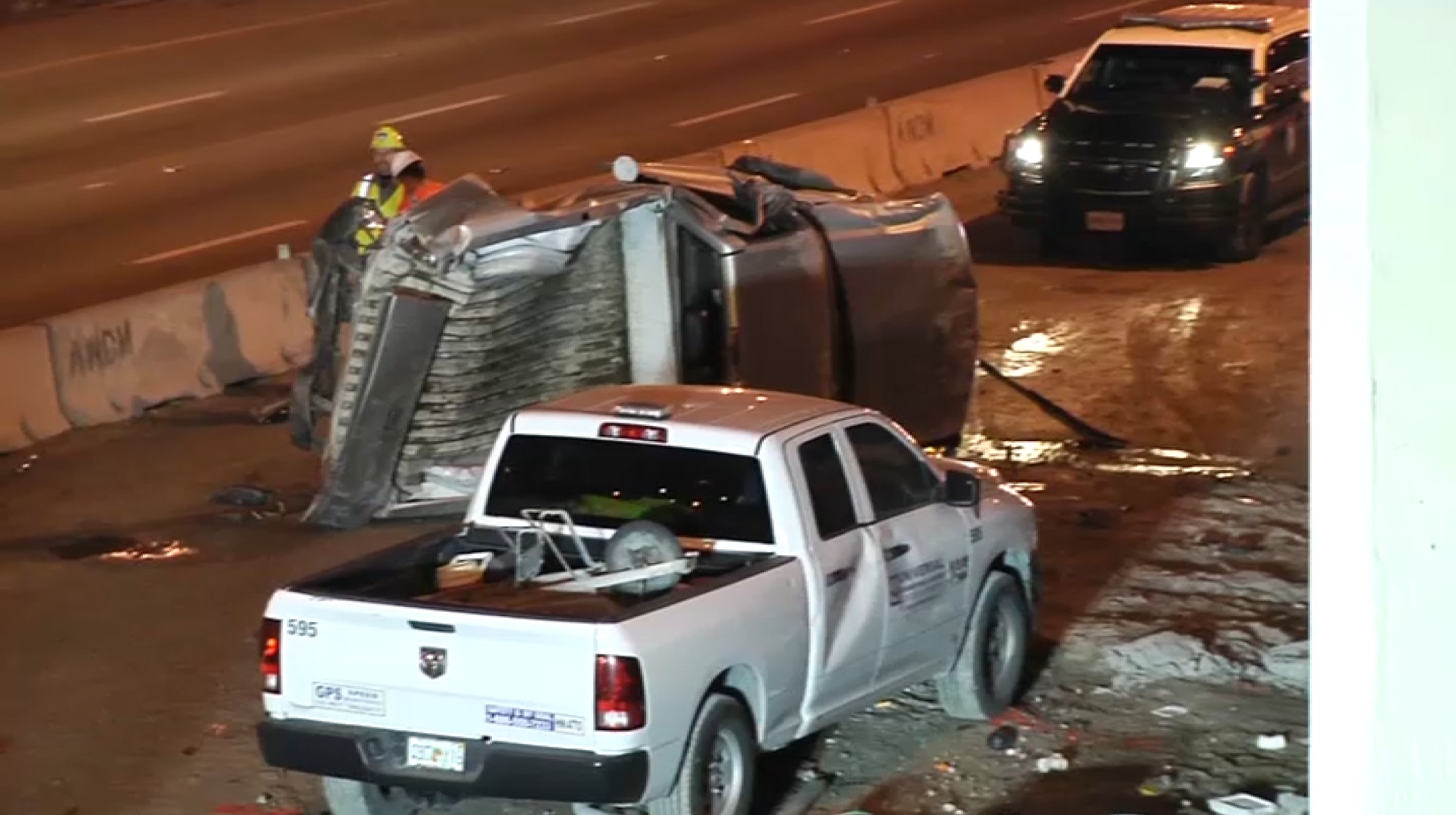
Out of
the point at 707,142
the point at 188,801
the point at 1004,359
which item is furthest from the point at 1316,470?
the point at 707,142

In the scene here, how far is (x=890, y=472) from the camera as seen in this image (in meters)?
10.2

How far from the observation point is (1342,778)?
5879 millimetres

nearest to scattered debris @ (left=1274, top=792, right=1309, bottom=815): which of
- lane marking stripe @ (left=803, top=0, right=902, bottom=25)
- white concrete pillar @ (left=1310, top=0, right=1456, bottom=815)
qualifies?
white concrete pillar @ (left=1310, top=0, right=1456, bottom=815)

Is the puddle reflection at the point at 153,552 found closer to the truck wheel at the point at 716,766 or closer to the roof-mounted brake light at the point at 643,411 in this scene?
the roof-mounted brake light at the point at 643,411

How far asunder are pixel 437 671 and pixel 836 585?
1798mm

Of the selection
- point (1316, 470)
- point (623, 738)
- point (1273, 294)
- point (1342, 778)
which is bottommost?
point (1273, 294)

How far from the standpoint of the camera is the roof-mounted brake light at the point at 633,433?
9547 mm

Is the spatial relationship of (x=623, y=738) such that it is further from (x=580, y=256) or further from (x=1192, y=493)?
(x=1192, y=493)

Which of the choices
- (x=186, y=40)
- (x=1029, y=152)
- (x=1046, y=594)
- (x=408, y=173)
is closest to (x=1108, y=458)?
(x=1046, y=594)

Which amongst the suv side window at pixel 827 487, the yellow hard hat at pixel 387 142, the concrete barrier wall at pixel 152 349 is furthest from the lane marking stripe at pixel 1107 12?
the suv side window at pixel 827 487

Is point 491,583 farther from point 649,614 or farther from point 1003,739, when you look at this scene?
point 1003,739

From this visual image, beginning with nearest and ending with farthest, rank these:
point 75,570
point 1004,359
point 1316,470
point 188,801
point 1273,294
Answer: point 1316,470 → point 188,801 → point 75,570 → point 1004,359 → point 1273,294

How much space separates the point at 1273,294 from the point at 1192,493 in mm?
6149

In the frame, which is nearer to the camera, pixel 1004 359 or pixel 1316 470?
pixel 1316 470
